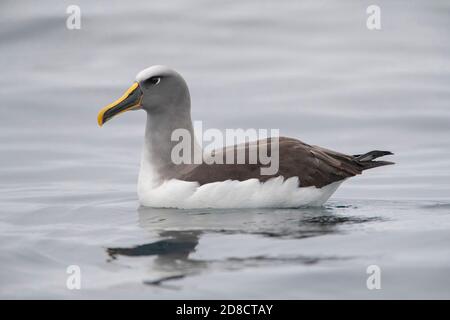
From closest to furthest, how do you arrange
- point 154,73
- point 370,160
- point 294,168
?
point 294,168 → point 154,73 → point 370,160

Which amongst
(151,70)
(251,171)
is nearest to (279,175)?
(251,171)

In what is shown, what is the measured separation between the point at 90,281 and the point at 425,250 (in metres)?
3.16

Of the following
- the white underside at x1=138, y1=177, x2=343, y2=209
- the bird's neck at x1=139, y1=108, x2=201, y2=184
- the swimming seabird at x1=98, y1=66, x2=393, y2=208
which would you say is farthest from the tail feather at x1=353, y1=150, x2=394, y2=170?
the bird's neck at x1=139, y1=108, x2=201, y2=184

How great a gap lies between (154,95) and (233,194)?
1.61 meters

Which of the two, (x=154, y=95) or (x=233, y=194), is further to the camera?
(x=154, y=95)

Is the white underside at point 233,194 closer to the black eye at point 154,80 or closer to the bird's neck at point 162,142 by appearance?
the bird's neck at point 162,142

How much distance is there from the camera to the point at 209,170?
1173cm

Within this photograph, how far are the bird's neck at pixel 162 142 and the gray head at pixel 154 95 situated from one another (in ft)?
0.27

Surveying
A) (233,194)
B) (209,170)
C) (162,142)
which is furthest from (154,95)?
(233,194)

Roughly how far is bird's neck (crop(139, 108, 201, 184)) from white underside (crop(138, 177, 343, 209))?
0.78ft

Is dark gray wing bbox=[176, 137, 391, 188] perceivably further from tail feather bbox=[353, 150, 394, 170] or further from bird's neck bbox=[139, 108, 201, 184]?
bird's neck bbox=[139, 108, 201, 184]

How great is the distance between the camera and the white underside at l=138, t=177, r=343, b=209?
38.4ft

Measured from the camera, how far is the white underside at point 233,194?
1170cm

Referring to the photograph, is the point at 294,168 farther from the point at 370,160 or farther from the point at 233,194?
the point at 370,160
